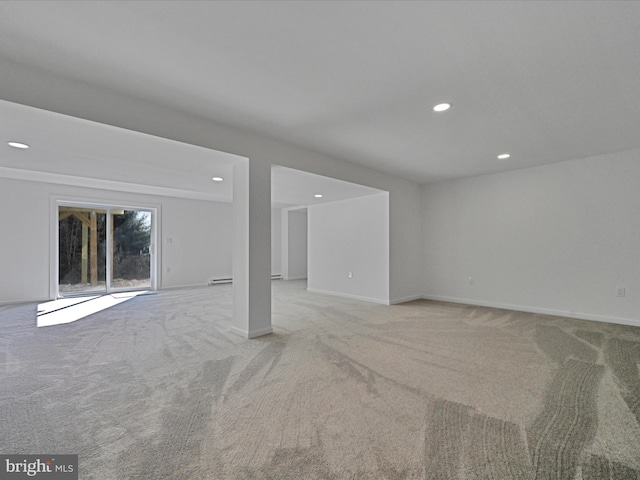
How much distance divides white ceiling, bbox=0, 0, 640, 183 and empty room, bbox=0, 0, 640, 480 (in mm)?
20

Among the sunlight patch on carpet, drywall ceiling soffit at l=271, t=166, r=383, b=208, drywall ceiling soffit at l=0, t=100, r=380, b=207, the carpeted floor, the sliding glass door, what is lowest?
the carpeted floor

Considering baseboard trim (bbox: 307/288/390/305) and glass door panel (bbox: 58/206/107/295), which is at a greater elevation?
glass door panel (bbox: 58/206/107/295)

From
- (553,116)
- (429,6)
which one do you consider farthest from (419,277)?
(429,6)

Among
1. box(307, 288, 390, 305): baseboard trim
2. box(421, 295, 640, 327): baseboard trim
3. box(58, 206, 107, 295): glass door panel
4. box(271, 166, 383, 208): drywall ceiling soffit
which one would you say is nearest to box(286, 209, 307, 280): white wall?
box(307, 288, 390, 305): baseboard trim

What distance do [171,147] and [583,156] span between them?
5.82 meters

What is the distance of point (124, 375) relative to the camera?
2611 millimetres

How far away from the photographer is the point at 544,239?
4.93 metres

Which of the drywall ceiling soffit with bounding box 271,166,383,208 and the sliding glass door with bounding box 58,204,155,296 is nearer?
the drywall ceiling soffit with bounding box 271,166,383,208

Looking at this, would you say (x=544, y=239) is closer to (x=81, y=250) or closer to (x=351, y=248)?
(x=351, y=248)

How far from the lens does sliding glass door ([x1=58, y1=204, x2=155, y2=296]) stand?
6.49m

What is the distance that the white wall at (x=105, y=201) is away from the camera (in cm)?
569

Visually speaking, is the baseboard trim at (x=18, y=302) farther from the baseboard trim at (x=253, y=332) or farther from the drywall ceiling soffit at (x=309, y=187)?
the drywall ceiling soffit at (x=309, y=187)

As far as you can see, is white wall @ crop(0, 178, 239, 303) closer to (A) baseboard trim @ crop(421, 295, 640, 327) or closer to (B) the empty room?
(B) the empty room

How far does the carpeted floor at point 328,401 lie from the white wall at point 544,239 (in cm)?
85
